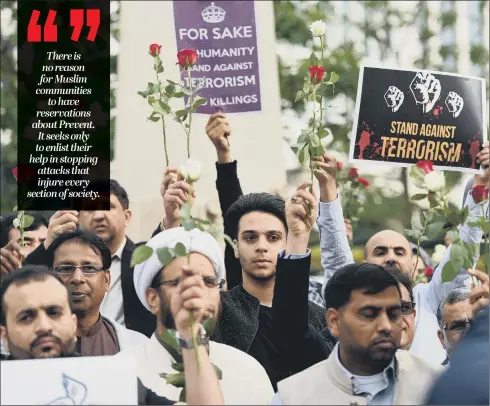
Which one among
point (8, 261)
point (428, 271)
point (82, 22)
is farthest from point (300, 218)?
point (428, 271)

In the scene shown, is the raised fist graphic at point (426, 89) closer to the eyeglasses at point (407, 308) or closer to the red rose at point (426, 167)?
the red rose at point (426, 167)

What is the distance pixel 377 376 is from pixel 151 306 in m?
0.83

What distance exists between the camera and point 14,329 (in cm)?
414

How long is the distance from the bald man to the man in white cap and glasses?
725mm

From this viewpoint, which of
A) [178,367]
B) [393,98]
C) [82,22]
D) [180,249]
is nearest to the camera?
[180,249]

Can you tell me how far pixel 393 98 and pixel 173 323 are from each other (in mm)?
1414

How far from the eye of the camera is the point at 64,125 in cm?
510

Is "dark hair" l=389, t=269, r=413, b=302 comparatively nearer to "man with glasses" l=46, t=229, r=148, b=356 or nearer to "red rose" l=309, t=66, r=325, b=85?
"red rose" l=309, t=66, r=325, b=85

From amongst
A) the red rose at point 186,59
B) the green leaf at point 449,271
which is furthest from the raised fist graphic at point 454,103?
the red rose at point 186,59

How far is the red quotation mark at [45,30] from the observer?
5.09m

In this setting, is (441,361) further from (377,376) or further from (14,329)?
(14,329)

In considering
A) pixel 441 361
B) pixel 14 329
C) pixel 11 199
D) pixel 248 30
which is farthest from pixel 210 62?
pixel 11 199

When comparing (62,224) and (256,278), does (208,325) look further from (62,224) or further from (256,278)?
(62,224)

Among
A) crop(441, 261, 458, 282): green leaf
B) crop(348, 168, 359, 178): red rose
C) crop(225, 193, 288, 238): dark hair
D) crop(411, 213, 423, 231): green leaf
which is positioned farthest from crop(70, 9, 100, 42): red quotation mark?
crop(348, 168, 359, 178): red rose
